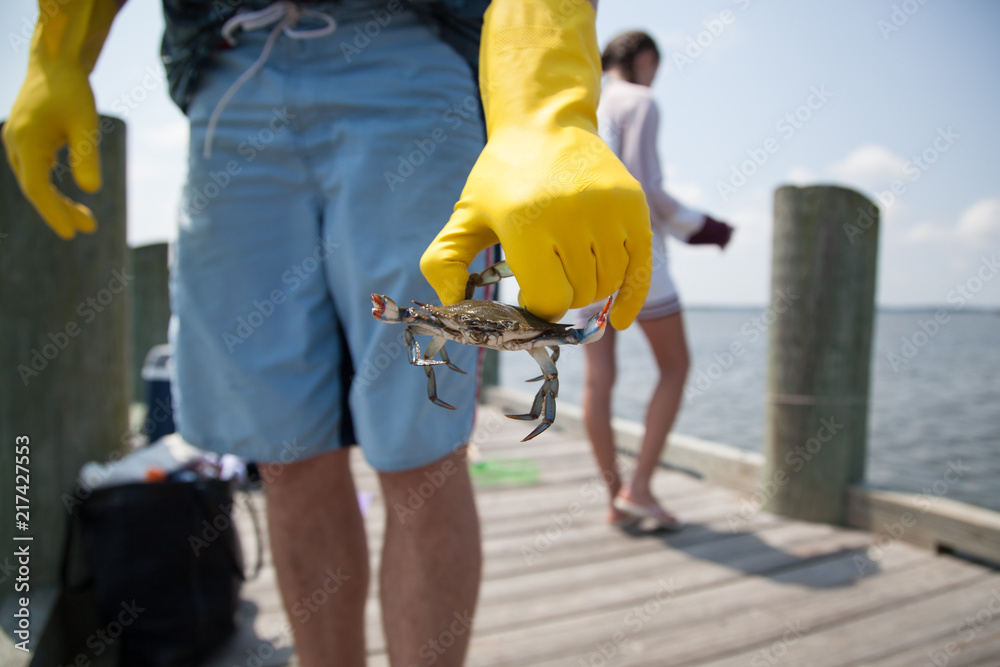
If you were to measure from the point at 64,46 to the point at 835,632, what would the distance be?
2.77 metres

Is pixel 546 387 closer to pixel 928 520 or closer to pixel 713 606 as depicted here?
pixel 713 606

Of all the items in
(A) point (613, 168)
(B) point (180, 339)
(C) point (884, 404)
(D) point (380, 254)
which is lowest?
(C) point (884, 404)

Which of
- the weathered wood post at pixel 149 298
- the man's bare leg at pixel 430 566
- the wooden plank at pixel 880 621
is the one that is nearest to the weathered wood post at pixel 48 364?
the man's bare leg at pixel 430 566

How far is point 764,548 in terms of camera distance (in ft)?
8.91

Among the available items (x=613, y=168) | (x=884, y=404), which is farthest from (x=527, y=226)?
(x=884, y=404)

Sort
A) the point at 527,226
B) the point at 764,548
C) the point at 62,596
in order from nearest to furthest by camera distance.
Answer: the point at 527,226
the point at 62,596
the point at 764,548

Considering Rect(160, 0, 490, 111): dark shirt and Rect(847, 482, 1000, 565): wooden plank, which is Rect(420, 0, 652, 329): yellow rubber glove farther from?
Rect(847, 482, 1000, 565): wooden plank

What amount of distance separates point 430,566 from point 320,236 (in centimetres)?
74

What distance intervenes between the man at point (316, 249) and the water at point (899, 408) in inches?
36.5

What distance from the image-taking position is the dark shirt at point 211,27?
1284 millimetres

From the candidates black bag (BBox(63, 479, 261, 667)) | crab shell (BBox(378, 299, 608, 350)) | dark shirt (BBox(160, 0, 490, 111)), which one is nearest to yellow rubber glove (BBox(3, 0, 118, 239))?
dark shirt (BBox(160, 0, 490, 111))

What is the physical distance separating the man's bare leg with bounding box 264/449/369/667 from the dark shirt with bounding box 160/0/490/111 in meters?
0.94

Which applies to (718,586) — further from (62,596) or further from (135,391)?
(135,391)

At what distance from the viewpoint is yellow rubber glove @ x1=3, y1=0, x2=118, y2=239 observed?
55.1 inches
